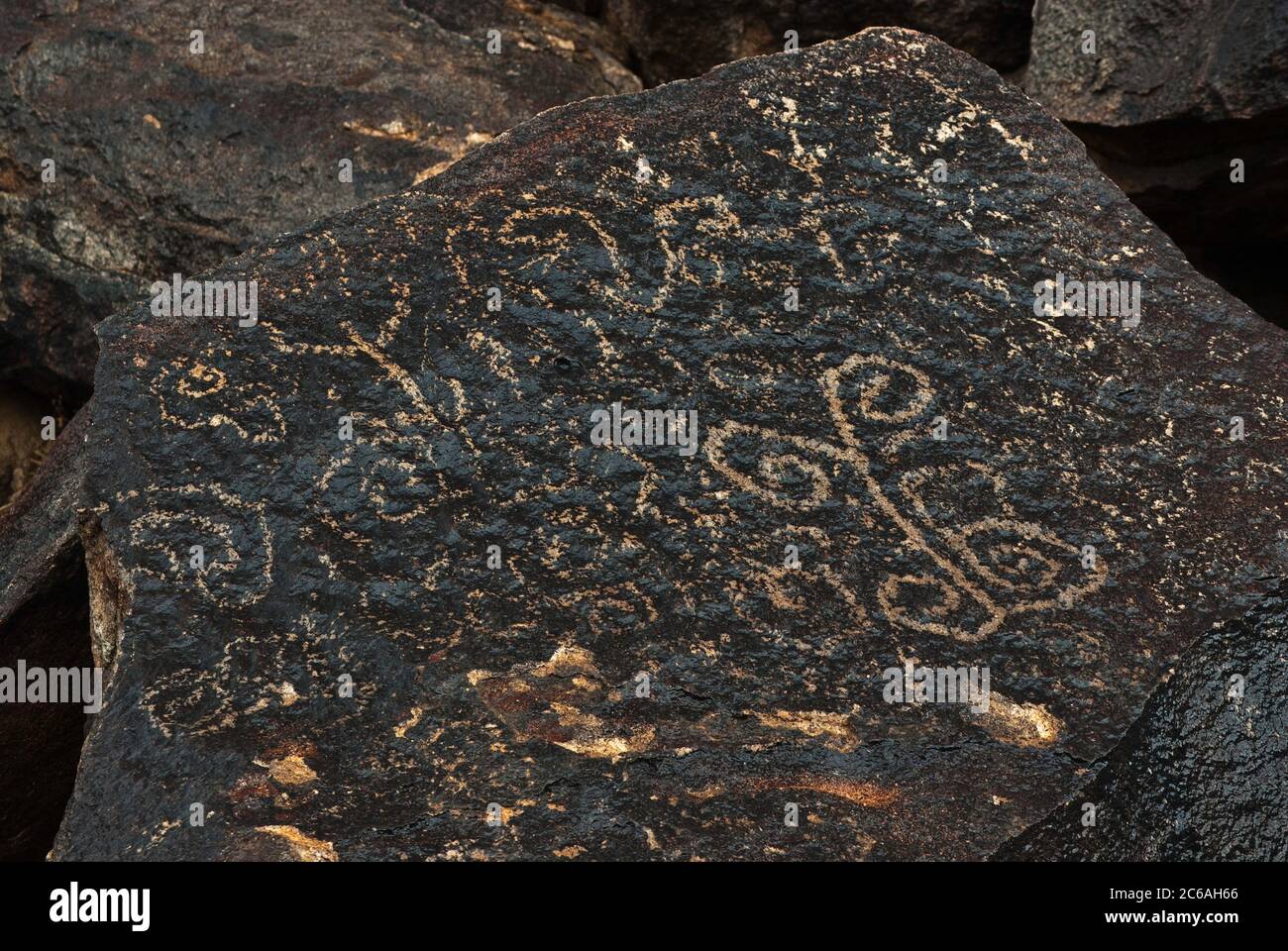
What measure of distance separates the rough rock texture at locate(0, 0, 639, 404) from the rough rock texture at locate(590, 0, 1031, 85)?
46cm

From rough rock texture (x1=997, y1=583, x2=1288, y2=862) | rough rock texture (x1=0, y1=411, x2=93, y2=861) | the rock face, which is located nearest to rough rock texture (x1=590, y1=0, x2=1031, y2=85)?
the rock face

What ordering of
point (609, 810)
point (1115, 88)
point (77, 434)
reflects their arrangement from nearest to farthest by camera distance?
point (609, 810), point (77, 434), point (1115, 88)

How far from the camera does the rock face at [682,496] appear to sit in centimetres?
229

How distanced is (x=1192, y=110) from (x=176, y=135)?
2.34 metres

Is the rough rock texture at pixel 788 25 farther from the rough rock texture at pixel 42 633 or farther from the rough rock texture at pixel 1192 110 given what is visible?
the rough rock texture at pixel 42 633

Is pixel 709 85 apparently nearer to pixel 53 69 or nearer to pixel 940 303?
pixel 940 303

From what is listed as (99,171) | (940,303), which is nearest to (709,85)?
(940,303)

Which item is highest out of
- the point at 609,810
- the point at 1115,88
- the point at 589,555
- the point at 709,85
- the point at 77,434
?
the point at 1115,88

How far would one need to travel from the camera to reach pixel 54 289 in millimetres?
3785

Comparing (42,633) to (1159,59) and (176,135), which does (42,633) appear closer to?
(176,135)

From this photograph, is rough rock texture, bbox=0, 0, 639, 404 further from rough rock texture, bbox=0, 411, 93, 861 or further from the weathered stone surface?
the weathered stone surface

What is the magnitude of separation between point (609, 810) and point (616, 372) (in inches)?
27.3

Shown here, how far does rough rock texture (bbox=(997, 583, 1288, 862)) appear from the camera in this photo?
7.54 feet

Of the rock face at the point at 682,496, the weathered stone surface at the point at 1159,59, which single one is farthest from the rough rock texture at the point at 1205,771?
the weathered stone surface at the point at 1159,59
